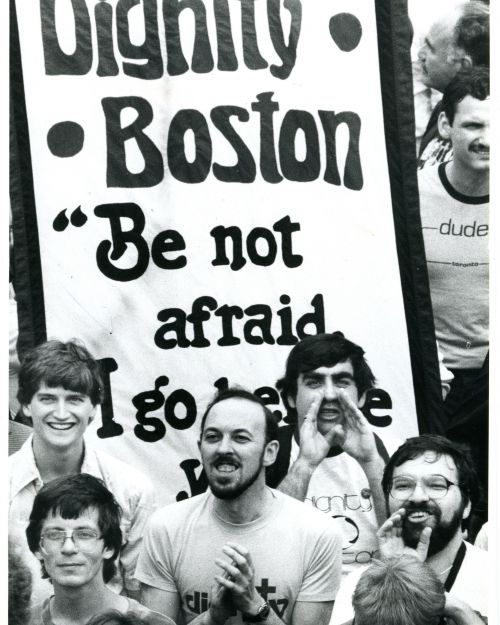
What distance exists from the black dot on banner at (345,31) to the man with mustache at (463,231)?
1.37 ft

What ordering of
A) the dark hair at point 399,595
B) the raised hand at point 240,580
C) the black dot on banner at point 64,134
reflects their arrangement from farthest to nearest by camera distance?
the black dot on banner at point 64,134 < the raised hand at point 240,580 < the dark hair at point 399,595

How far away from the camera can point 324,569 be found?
503 centimetres

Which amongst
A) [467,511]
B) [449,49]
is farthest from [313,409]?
[449,49]

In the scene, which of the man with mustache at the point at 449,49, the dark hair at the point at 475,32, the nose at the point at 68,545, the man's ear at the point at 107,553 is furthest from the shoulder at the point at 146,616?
the dark hair at the point at 475,32

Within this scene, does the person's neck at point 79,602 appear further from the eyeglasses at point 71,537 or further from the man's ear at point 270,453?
the man's ear at point 270,453

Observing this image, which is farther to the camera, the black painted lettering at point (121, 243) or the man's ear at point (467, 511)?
the black painted lettering at point (121, 243)

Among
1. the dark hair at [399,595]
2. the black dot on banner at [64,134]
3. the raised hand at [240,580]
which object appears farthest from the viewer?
the black dot on banner at [64,134]

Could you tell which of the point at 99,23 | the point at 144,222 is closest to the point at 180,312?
the point at 144,222

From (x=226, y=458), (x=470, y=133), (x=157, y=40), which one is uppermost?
(x=157, y=40)

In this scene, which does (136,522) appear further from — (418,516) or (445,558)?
(445,558)

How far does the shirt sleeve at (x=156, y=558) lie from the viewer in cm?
505

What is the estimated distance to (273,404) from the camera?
5113 mm

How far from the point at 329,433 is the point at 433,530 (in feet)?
1.77

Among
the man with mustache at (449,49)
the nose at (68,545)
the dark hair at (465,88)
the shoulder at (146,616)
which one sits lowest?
the shoulder at (146,616)
